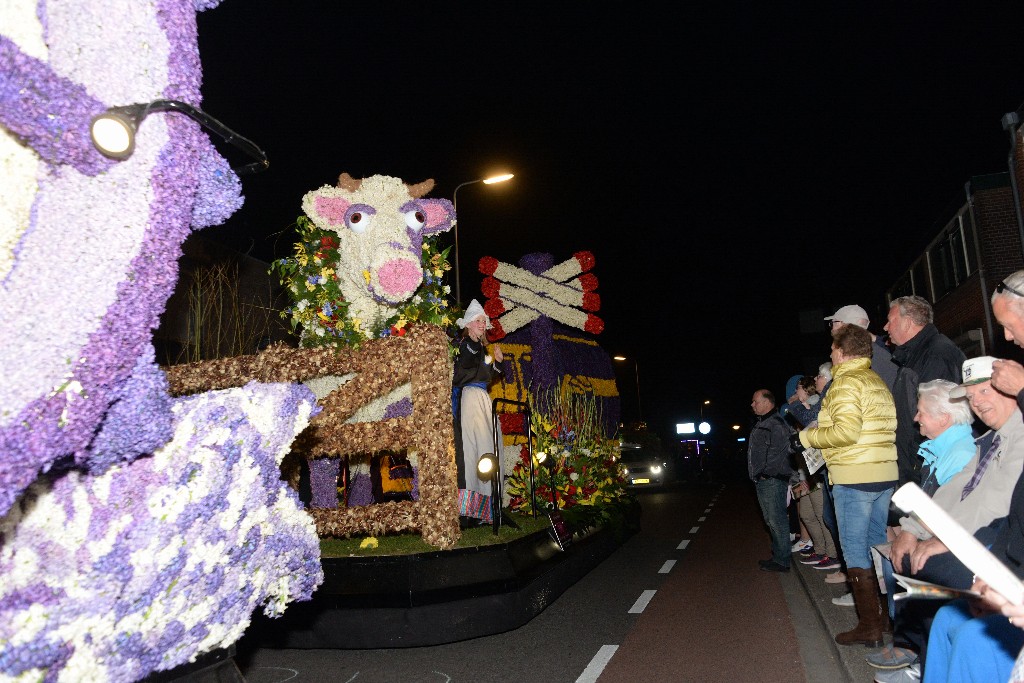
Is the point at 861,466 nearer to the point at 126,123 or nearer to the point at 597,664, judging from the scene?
the point at 597,664

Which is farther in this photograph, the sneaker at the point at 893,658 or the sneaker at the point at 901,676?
the sneaker at the point at 893,658

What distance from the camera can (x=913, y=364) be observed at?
483 cm

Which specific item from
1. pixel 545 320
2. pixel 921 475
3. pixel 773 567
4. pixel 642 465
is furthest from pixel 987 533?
pixel 642 465

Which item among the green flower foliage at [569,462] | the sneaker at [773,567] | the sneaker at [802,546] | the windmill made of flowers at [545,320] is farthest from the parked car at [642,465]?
the sneaker at [773,567]

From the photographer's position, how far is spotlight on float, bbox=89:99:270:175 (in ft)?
7.09

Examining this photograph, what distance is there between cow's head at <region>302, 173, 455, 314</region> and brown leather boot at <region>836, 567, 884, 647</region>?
4287 mm

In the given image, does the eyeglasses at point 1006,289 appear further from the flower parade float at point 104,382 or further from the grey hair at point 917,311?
the flower parade float at point 104,382

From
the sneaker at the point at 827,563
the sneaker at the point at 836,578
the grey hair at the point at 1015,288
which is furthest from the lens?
the sneaker at the point at 827,563

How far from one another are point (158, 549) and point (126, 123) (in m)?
1.35

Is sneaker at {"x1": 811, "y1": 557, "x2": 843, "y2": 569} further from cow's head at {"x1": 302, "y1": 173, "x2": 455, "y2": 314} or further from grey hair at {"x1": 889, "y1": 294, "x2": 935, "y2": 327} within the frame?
cow's head at {"x1": 302, "y1": 173, "x2": 455, "y2": 314}

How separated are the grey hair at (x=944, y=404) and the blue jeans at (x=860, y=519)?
0.97 m

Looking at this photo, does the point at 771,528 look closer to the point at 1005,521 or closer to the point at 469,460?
the point at 469,460

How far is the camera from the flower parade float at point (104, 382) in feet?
6.69

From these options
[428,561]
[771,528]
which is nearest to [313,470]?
[428,561]
